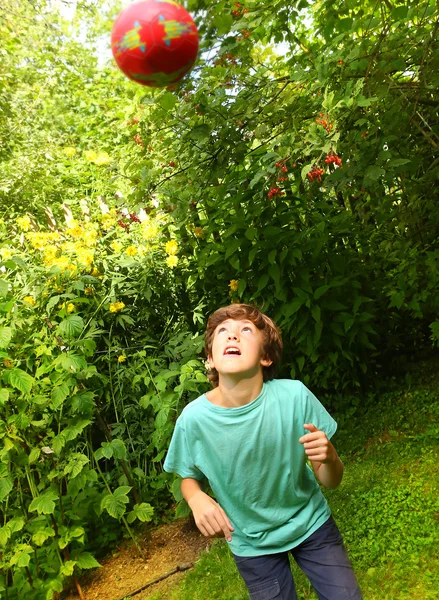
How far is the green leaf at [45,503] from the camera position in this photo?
245cm

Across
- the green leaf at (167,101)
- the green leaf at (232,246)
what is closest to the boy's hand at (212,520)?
the green leaf at (167,101)

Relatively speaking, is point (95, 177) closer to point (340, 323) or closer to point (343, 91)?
point (340, 323)

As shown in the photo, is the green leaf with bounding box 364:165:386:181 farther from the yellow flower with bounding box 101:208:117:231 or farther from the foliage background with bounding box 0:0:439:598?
the yellow flower with bounding box 101:208:117:231

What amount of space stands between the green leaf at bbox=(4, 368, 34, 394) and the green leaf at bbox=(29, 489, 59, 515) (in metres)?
0.51

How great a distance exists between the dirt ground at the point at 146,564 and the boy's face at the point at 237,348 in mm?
1729

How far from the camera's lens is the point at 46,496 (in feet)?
8.24

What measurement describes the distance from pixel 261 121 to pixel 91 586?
2.64 metres

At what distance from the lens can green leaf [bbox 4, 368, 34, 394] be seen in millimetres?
2371

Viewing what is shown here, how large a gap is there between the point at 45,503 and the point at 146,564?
Answer: 2.73 ft

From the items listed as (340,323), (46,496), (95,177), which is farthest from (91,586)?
(95,177)

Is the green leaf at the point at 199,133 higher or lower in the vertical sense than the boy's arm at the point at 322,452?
higher

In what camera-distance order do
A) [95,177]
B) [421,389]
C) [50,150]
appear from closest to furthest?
[421,389], [95,177], [50,150]

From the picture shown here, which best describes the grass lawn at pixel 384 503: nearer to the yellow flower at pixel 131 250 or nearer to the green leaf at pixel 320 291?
the green leaf at pixel 320 291

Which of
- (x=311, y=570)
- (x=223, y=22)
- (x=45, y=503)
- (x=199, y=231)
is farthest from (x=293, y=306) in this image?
(x=311, y=570)
